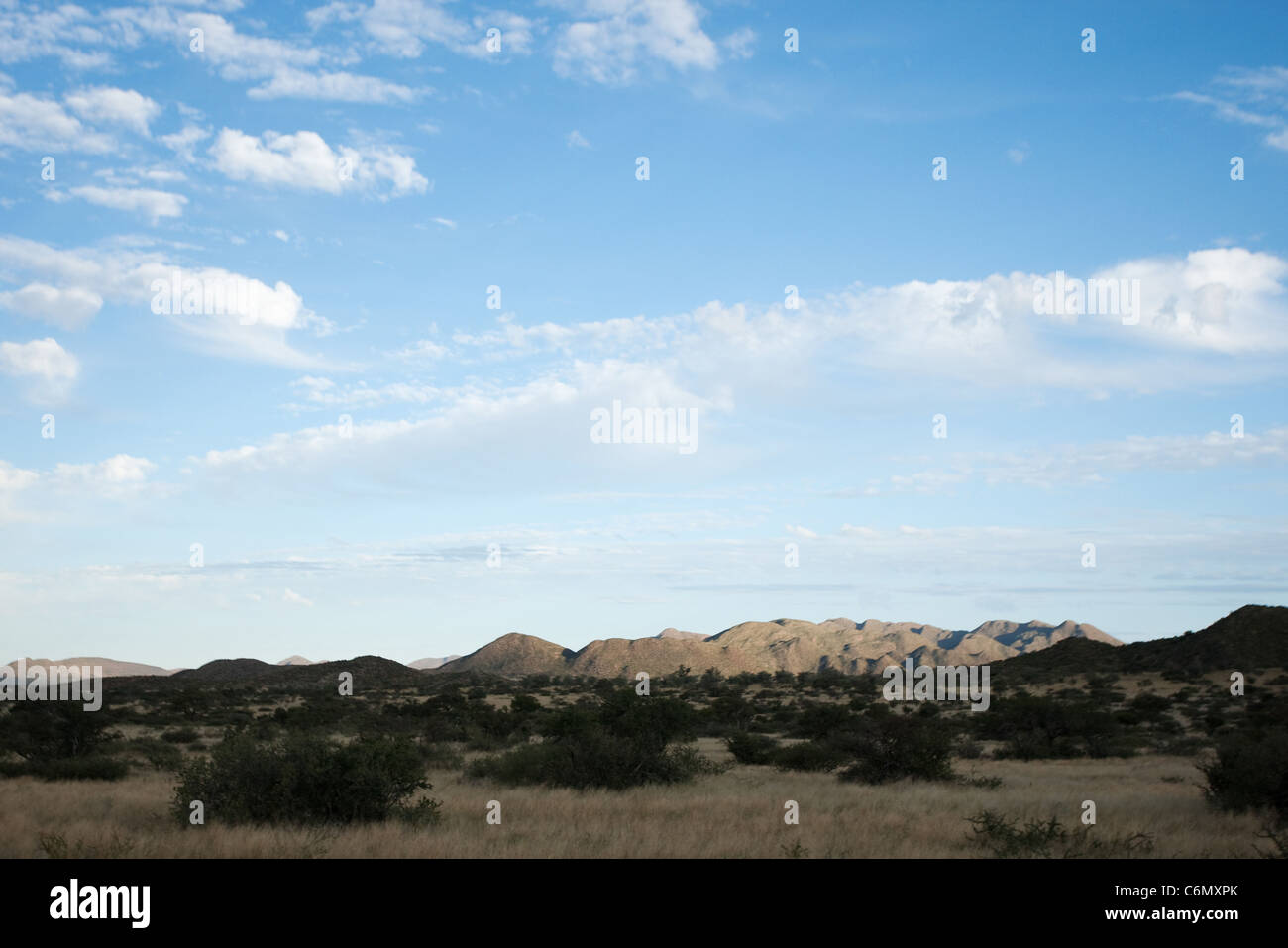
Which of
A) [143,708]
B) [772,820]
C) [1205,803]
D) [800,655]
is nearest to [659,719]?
[772,820]

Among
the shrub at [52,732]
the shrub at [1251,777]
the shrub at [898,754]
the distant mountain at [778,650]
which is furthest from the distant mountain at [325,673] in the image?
the shrub at [1251,777]

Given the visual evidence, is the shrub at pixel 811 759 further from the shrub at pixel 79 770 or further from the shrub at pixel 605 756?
the shrub at pixel 79 770

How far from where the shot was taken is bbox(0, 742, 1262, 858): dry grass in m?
11.5

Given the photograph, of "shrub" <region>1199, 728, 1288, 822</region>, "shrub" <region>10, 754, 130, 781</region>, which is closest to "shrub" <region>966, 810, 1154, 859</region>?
"shrub" <region>1199, 728, 1288, 822</region>

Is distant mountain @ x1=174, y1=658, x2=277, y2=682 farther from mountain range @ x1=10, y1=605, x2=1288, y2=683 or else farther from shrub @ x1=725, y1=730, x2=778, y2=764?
shrub @ x1=725, y1=730, x2=778, y2=764

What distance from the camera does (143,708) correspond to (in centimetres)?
5081

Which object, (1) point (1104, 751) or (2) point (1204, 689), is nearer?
(1) point (1104, 751)

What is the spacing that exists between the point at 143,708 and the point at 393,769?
44.9 m

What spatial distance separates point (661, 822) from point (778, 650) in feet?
434

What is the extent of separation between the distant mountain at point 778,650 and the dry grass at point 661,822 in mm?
99077

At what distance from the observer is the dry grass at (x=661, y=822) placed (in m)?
11.5

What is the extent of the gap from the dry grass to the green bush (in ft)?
2.31
